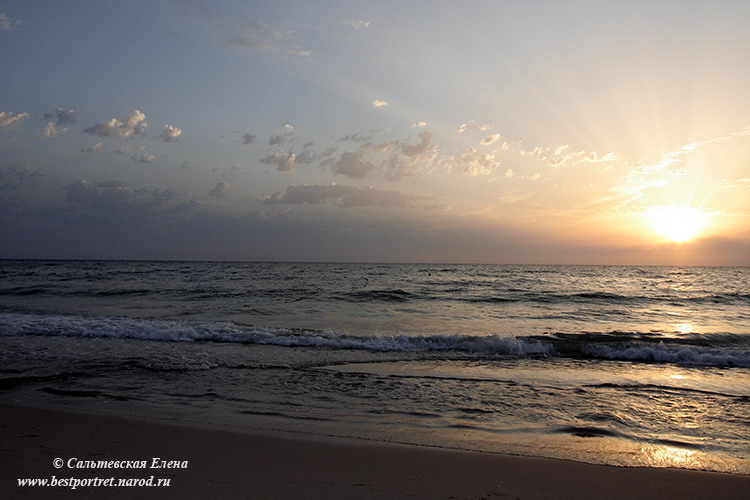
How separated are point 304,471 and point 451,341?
10.6 m

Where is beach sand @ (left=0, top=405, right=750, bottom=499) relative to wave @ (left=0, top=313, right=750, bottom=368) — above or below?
above

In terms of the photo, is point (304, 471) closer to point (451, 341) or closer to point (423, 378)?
point (423, 378)

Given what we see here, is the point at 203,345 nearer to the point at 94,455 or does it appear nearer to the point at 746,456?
the point at 94,455

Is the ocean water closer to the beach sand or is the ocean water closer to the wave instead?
the wave

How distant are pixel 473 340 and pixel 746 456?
9.36 metres

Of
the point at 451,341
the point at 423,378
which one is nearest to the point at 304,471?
the point at 423,378

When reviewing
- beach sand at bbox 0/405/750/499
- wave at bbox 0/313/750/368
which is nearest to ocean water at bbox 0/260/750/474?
wave at bbox 0/313/750/368

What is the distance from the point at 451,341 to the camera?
15.0 meters

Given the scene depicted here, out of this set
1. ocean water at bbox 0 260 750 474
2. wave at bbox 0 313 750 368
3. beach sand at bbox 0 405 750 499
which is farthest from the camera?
wave at bbox 0 313 750 368

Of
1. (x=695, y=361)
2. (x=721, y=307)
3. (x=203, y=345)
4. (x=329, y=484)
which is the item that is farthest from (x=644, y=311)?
(x=329, y=484)

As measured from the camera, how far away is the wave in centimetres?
1366

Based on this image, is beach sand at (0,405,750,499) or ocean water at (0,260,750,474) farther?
ocean water at (0,260,750,474)

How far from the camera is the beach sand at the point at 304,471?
4461 mm

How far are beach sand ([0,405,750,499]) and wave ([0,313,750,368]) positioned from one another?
8.28 metres
